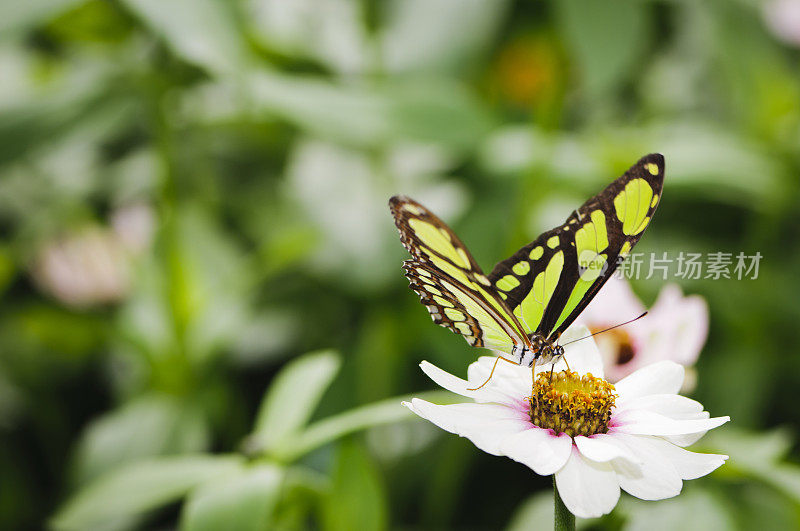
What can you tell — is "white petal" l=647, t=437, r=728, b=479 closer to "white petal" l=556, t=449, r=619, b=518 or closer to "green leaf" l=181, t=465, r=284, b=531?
"white petal" l=556, t=449, r=619, b=518

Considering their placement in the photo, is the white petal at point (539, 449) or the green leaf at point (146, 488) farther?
the green leaf at point (146, 488)

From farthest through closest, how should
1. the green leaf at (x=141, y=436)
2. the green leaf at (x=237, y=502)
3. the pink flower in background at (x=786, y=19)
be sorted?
the pink flower in background at (x=786, y=19) → the green leaf at (x=141, y=436) → the green leaf at (x=237, y=502)

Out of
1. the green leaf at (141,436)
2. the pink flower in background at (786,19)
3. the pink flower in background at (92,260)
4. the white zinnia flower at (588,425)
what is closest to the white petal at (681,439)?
the white zinnia flower at (588,425)

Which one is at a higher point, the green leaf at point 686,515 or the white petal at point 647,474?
the green leaf at point 686,515

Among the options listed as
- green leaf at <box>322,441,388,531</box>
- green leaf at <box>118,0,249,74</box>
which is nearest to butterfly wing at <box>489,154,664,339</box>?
green leaf at <box>322,441,388,531</box>

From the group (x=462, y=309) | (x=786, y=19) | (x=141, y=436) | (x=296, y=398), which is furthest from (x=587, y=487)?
(x=786, y=19)

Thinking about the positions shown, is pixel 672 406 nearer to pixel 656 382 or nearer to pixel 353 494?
pixel 656 382

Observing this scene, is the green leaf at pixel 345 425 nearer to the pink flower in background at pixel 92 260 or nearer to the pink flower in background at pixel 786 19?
the pink flower in background at pixel 92 260
